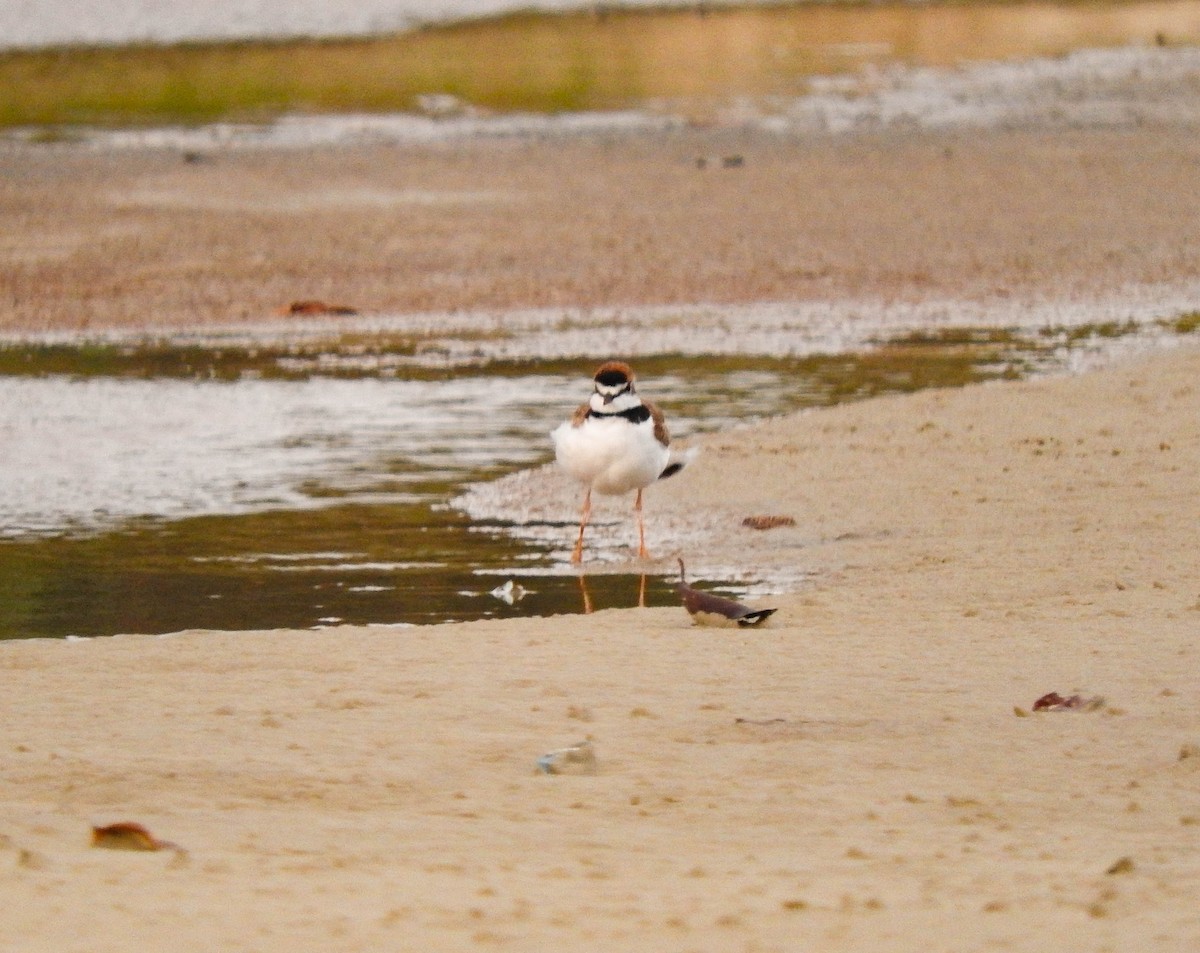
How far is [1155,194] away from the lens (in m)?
22.6

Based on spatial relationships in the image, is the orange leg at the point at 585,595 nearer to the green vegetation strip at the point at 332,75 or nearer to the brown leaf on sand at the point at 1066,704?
the brown leaf on sand at the point at 1066,704

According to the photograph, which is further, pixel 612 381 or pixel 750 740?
pixel 612 381

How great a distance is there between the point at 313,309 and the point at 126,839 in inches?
534

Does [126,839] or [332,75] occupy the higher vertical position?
[332,75]

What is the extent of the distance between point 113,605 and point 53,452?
387 centimetres

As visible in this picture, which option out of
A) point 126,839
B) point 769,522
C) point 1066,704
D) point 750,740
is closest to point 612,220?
point 769,522

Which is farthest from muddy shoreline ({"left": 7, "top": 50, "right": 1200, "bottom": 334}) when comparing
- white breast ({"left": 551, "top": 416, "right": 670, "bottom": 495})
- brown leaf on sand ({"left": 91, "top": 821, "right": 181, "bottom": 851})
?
brown leaf on sand ({"left": 91, "top": 821, "right": 181, "bottom": 851})

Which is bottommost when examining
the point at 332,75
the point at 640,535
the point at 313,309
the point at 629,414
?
the point at 640,535

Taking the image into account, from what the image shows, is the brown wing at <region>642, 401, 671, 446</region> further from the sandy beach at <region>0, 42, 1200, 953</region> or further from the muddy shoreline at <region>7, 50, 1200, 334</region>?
the muddy shoreline at <region>7, 50, 1200, 334</region>

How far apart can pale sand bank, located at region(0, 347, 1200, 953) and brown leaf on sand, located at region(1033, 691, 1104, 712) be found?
67mm

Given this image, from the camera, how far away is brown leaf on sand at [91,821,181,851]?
4.89 m

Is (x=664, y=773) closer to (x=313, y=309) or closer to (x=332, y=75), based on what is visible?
(x=313, y=309)

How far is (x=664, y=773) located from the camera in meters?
5.62

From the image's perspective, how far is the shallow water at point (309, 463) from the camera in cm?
904
